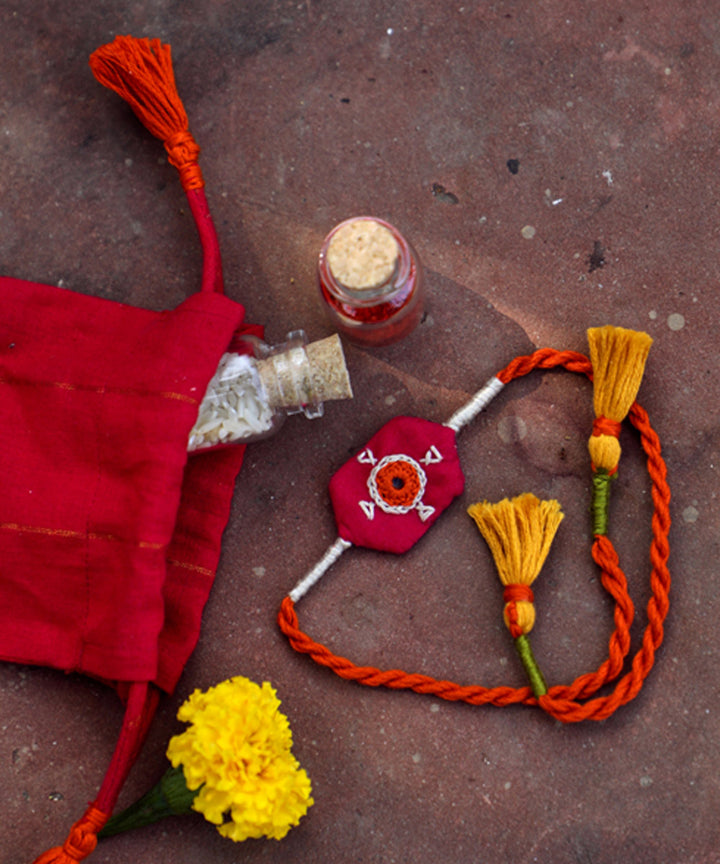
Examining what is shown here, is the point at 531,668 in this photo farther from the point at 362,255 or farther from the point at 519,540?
the point at 362,255

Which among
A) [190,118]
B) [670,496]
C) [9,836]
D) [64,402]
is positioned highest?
[190,118]

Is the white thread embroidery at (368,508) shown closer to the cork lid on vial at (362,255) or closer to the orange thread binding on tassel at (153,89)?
the cork lid on vial at (362,255)

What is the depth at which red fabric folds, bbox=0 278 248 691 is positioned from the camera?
33.0 inches

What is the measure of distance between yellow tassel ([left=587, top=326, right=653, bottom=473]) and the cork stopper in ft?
1.09

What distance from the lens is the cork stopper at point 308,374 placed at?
870 millimetres

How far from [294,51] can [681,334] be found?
69 centimetres

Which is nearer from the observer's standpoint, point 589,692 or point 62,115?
point 589,692

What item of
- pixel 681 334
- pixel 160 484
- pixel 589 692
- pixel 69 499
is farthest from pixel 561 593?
pixel 69 499

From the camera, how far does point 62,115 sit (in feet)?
3.41

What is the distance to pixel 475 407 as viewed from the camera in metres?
0.96

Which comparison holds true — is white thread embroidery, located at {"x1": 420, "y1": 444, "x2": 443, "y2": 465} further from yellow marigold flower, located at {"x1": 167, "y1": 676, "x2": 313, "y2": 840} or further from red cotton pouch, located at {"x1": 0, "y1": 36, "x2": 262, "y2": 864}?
yellow marigold flower, located at {"x1": 167, "y1": 676, "x2": 313, "y2": 840}

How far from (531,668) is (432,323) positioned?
478mm

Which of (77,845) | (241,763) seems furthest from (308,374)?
(77,845)

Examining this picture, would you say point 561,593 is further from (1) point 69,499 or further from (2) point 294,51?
(2) point 294,51
